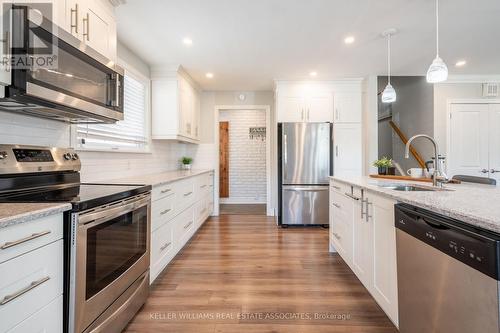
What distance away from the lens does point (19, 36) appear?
1.16 metres

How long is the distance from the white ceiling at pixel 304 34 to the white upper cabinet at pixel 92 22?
1.09ft

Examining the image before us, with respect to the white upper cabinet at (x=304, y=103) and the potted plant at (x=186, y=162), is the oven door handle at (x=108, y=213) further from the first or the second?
the white upper cabinet at (x=304, y=103)

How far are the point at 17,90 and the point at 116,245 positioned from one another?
90cm

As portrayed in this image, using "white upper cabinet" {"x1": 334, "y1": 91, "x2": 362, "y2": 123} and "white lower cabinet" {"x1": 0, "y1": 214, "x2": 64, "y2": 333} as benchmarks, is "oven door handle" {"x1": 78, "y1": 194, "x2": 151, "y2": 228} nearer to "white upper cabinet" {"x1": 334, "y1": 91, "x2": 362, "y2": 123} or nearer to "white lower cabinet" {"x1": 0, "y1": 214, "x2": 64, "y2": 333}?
"white lower cabinet" {"x1": 0, "y1": 214, "x2": 64, "y2": 333}

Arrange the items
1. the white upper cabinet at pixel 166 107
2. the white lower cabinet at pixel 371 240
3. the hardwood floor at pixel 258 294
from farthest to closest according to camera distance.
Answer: the white upper cabinet at pixel 166 107 → the hardwood floor at pixel 258 294 → the white lower cabinet at pixel 371 240

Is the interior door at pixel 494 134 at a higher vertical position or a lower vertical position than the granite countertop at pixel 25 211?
higher

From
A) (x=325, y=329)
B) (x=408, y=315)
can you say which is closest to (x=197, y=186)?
(x=325, y=329)

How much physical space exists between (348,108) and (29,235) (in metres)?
4.35

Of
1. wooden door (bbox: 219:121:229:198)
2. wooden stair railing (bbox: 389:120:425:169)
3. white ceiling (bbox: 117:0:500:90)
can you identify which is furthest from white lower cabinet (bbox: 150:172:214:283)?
wooden stair railing (bbox: 389:120:425:169)

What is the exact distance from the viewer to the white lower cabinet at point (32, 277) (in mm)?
881

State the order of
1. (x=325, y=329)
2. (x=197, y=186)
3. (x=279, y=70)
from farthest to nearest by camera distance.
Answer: (x=279, y=70), (x=197, y=186), (x=325, y=329)

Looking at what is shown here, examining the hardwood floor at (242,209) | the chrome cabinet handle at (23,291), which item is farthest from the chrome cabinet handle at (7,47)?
the hardwood floor at (242,209)

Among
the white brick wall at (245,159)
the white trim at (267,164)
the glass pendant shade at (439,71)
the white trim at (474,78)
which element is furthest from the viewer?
the white brick wall at (245,159)

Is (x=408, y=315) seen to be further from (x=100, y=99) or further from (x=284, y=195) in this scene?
(x=284, y=195)
